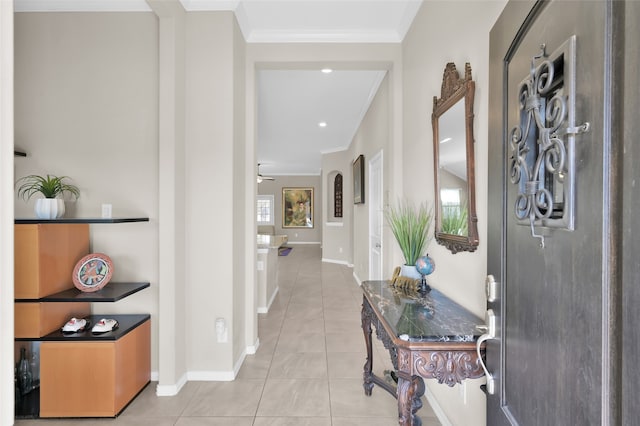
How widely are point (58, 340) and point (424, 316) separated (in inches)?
88.4

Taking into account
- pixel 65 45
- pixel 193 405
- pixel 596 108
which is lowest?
pixel 193 405

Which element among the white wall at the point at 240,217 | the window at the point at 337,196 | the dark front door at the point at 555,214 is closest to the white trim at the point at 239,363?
the white wall at the point at 240,217

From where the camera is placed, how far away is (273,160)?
30.6 feet

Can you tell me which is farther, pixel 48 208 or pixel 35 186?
pixel 35 186

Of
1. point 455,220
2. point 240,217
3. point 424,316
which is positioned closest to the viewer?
point 424,316

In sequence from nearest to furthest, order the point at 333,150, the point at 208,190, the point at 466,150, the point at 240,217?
the point at 466,150 → the point at 208,190 → the point at 240,217 → the point at 333,150

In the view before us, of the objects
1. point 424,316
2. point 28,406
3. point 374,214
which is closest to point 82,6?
point 28,406

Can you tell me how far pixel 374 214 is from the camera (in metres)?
4.47

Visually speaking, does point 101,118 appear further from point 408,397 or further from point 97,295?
point 408,397

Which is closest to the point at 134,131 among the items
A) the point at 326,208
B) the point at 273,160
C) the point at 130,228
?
the point at 130,228

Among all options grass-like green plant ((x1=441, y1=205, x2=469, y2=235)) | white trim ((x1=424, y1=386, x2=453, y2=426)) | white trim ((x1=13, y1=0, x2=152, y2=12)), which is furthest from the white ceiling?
white trim ((x1=424, y1=386, x2=453, y2=426))

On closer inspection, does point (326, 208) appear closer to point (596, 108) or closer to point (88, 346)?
point (88, 346)

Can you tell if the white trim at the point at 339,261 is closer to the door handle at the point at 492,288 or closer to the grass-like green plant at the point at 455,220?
the grass-like green plant at the point at 455,220

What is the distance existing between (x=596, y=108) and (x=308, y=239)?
11658 mm
